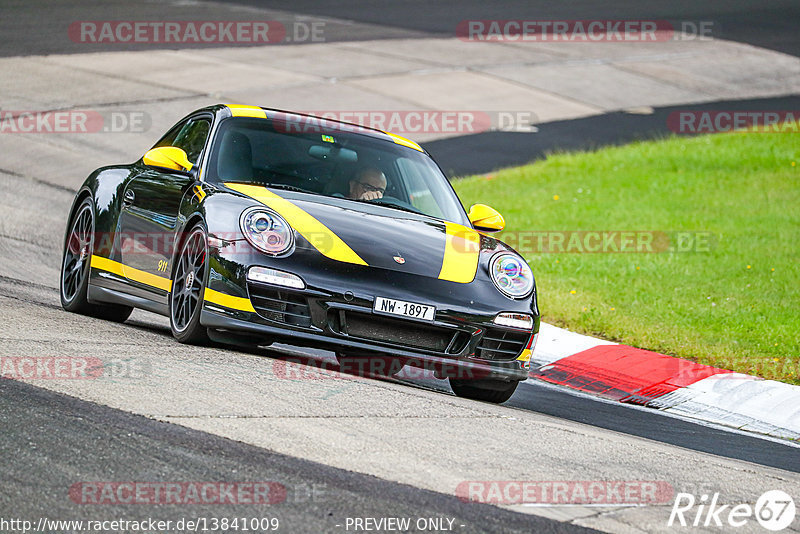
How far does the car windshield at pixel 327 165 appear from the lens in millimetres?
7590

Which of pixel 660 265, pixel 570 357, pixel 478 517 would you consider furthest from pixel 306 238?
pixel 660 265

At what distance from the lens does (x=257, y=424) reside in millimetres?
5289

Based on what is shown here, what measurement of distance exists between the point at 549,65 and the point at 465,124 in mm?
6160

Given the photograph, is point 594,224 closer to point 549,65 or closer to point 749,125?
point 749,125

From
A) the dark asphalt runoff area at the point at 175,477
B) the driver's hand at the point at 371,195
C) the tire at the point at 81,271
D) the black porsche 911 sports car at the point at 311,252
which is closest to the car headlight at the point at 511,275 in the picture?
the black porsche 911 sports car at the point at 311,252

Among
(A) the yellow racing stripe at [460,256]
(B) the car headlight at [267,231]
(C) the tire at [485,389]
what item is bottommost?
(C) the tire at [485,389]

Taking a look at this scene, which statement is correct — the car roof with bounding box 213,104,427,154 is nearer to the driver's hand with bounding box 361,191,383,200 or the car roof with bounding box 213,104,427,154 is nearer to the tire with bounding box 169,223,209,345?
the driver's hand with bounding box 361,191,383,200

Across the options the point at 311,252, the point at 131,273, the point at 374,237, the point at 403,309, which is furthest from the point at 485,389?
the point at 131,273

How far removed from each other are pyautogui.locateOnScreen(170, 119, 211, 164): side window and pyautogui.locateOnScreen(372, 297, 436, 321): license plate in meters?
1.92

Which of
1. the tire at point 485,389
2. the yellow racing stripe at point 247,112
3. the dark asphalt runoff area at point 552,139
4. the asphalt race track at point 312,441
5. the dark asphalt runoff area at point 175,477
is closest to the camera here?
the dark asphalt runoff area at point 175,477

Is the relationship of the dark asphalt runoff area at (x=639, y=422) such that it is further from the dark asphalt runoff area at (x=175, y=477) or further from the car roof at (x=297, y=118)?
the dark asphalt runoff area at (x=175, y=477)

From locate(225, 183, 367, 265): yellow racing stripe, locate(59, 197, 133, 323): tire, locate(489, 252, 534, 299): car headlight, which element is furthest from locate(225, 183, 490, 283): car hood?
locate(59, 197, 133, 323): tire

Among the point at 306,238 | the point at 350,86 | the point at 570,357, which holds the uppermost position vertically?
the point at 350,86

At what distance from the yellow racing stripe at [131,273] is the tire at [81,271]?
0.55 ft
